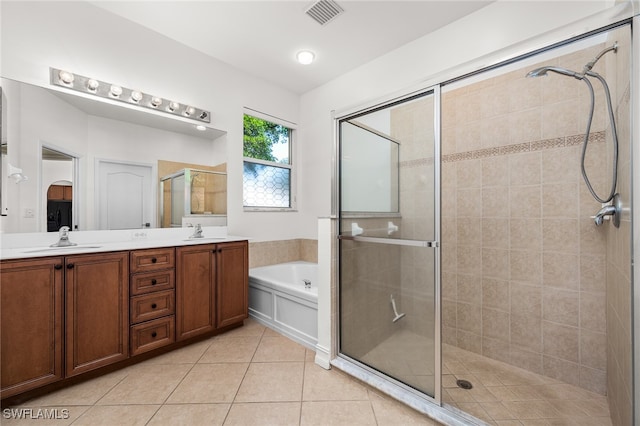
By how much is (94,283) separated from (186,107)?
68.1 inches

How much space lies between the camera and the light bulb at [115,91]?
2154 mm

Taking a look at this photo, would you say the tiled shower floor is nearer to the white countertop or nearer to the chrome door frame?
the chrome door frame

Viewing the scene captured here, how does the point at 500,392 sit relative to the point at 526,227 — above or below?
below

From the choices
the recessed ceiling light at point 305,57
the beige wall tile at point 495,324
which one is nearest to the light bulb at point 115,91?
the recessed ceiling light at point 305,57

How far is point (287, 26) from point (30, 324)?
9.04ft

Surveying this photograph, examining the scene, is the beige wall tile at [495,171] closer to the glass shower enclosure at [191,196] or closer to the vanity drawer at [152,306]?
the glass shower enclosure at [191,196]

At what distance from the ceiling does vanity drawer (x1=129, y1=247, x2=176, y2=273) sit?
6.36 feet

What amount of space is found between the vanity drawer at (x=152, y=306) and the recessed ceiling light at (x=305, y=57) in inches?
98.9

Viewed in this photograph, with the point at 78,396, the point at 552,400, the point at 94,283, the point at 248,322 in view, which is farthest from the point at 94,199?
the point at 552,400

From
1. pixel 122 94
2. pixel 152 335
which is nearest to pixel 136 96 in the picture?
pixel 122 94

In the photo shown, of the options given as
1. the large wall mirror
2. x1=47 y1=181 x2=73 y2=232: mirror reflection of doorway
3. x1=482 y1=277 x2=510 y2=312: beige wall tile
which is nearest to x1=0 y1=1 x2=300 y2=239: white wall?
the large wall mirror

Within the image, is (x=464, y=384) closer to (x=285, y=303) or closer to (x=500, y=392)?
(x=500, y=392)

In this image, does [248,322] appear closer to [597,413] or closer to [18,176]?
[18,176]

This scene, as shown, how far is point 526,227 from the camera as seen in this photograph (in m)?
1.89
